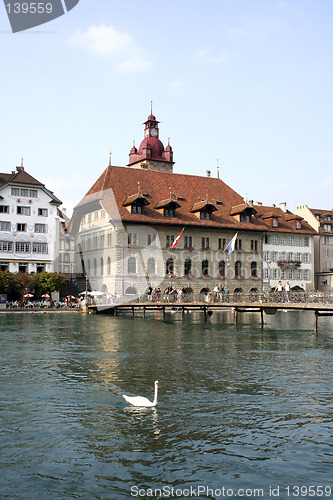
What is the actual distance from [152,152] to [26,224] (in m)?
36.1

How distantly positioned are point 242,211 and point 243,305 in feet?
102

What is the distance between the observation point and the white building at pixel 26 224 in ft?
220

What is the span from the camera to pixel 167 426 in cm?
1313

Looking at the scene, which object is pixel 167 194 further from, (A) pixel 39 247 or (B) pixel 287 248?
(B) pixel 287 248

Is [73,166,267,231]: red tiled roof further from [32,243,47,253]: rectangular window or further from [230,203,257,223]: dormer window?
[32,243,47,253]: rectangular window

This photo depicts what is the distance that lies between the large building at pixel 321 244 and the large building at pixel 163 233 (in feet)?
39.4

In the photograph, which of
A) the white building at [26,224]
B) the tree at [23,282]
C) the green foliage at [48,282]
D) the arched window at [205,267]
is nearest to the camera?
the tree at [23,282]

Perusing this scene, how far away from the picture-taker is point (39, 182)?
68.9 m

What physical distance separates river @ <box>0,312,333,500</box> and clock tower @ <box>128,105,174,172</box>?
7474 cm

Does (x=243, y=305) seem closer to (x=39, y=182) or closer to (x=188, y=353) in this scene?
(x=188, y=353)

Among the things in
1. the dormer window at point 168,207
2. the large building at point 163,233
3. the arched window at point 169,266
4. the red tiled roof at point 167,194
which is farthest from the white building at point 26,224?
the arched window at point 169,266

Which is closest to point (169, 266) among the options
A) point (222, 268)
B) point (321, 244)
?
point (222, 268)

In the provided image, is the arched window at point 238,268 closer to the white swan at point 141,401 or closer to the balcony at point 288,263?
the balcony at point 288,263

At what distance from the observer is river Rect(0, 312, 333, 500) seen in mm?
9867
